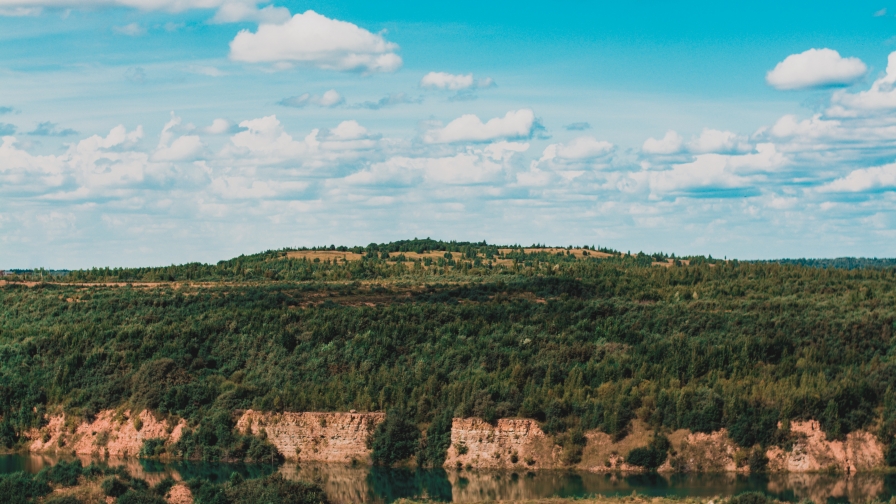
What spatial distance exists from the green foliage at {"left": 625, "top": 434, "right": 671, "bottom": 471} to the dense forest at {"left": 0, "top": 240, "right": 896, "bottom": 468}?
2273mm

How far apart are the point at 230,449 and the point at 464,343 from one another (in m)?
22.7

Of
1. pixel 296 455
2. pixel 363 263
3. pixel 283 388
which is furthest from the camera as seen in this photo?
pixel 363 263

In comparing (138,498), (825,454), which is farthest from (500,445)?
(138,498)

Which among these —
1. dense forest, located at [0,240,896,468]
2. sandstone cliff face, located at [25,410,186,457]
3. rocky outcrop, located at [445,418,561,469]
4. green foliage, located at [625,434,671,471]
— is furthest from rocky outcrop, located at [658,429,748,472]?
sandstone cliff face, located at [25,410,186,457]

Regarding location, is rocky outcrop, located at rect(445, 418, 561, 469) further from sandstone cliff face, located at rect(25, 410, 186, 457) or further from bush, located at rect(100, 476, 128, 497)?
bush, located at rect(100, 476, 128, 497)

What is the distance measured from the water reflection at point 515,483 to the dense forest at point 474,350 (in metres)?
4.56

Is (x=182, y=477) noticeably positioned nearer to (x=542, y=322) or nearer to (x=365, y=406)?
(x=365, y=406)

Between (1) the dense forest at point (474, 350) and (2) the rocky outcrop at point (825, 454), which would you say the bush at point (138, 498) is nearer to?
(1) the dense forest at point (474, 350)

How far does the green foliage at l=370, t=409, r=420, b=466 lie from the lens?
86.8 meters

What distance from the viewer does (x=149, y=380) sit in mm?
99562

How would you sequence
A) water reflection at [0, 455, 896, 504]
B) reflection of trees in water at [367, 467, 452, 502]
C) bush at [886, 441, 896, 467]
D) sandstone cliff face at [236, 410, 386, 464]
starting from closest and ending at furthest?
water reflection at [0, 455, 896, 504], reflection of trees in water at [367, 467, 452, 502], bush at [886, 441, 896, 467], sandstone cliff face at [236, 410, 386, 464]

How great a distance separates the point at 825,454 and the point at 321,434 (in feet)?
108

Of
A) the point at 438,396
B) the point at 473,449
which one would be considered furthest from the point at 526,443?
the point at 438,396

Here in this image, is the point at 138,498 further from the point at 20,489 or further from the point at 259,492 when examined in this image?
the point at 20,489
